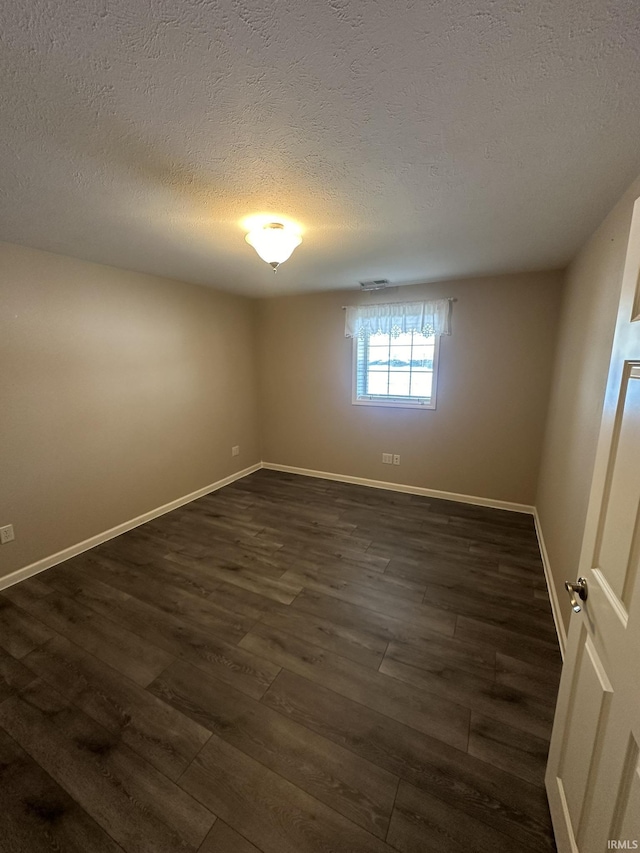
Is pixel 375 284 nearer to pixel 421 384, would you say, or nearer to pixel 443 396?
pixel 421 384

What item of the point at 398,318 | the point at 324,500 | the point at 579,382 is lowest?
the point at 324,500

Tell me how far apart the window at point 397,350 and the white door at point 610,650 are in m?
2.63

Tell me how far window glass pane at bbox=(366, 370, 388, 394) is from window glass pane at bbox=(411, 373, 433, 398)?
0.32 meters

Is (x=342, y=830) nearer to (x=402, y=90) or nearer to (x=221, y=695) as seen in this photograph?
(x=221, y=695)

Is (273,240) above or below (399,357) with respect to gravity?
above

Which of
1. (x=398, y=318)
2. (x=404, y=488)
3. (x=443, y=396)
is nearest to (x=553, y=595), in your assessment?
(x=404, y=488)

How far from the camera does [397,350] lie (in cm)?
374

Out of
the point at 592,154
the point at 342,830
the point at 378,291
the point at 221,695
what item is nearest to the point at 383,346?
the point at 378,291

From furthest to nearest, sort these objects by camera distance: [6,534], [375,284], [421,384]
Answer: [421,384], [375,284], [6,534]

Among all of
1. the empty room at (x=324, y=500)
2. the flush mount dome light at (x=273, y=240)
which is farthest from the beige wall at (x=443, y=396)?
the flush mount dome light at (x=273, y=240)

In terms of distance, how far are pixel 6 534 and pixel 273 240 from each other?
267cm

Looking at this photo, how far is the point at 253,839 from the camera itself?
1.07 metres

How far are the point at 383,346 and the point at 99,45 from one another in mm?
3239

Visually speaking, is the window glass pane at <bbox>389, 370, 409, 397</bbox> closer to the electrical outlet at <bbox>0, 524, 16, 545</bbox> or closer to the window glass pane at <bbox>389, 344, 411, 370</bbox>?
the window glass pane at <bbox>389, 344, 411, 370</bbox>
